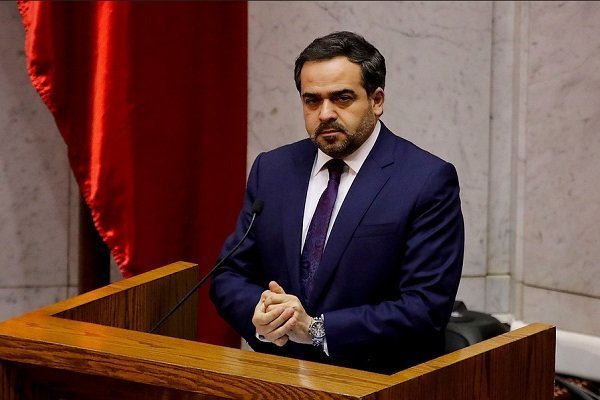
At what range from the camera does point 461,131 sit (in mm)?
3535

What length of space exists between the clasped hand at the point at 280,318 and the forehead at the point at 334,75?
1.46 ft

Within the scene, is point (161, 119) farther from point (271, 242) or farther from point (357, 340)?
point (357, 340)

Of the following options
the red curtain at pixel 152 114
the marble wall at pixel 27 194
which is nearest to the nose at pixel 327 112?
the red curtain at pixel 152 114

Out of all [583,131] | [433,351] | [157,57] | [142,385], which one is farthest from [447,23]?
[142,385]

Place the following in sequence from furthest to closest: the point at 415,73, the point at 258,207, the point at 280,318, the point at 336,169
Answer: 1. the point at 415,73
2. the point at 336,169
3. the point at 258,207
4. the point at 280,318

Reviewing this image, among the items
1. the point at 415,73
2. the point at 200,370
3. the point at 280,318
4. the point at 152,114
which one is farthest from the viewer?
the point at 415,73

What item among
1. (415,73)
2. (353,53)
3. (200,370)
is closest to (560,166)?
(415,73)

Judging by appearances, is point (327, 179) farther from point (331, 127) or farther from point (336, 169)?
point (331, 127)

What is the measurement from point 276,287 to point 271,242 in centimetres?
24

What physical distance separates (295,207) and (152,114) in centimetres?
123

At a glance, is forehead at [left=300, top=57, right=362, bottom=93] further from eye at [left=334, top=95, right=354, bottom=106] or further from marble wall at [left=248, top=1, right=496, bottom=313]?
marble wall at [left=248, top=1, right=496, bottom=313]

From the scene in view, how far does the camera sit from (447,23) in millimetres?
3480

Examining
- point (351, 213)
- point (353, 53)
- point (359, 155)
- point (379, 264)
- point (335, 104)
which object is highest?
point (353, 53)

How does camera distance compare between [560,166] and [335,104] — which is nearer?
[335,104]
